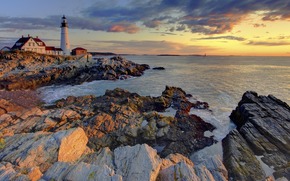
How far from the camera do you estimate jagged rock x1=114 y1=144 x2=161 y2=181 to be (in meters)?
10.0

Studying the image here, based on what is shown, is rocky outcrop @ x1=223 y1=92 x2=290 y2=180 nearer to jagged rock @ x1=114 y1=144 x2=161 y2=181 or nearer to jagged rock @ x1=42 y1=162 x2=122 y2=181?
jagged rock @ x1=114 y1=144 x2=161 y2=181

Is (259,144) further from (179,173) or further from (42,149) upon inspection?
(42,149)

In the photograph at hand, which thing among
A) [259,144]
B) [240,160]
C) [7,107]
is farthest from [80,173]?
[7,107]

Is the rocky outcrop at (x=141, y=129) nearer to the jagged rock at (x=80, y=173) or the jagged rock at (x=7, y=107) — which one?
the jagged rock at (x=80, y=173)

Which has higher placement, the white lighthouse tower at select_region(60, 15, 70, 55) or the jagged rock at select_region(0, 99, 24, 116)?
the white lighthouse tower at select_region(60, 15, 70, 55)

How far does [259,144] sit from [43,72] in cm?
4565

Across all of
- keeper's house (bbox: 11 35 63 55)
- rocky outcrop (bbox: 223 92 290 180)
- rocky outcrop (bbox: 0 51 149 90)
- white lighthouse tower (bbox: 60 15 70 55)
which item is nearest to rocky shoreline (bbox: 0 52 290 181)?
rocky outcrop (bbox: 223 92 290 180)

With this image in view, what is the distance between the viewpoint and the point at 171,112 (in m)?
24.5

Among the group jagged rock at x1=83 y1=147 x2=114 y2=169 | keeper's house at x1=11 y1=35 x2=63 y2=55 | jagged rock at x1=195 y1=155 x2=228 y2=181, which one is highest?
keeper's house at x1=11 y1=35 x2=63 y2=55

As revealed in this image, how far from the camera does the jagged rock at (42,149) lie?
11562 mm

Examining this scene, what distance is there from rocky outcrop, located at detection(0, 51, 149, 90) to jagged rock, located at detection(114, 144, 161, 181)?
3253 cm

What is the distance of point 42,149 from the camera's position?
12.4 meters

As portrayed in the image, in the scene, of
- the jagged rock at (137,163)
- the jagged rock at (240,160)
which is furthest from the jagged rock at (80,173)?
the jagged rock at (240,160)

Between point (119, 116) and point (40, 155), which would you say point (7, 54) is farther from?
point (40, 155)
